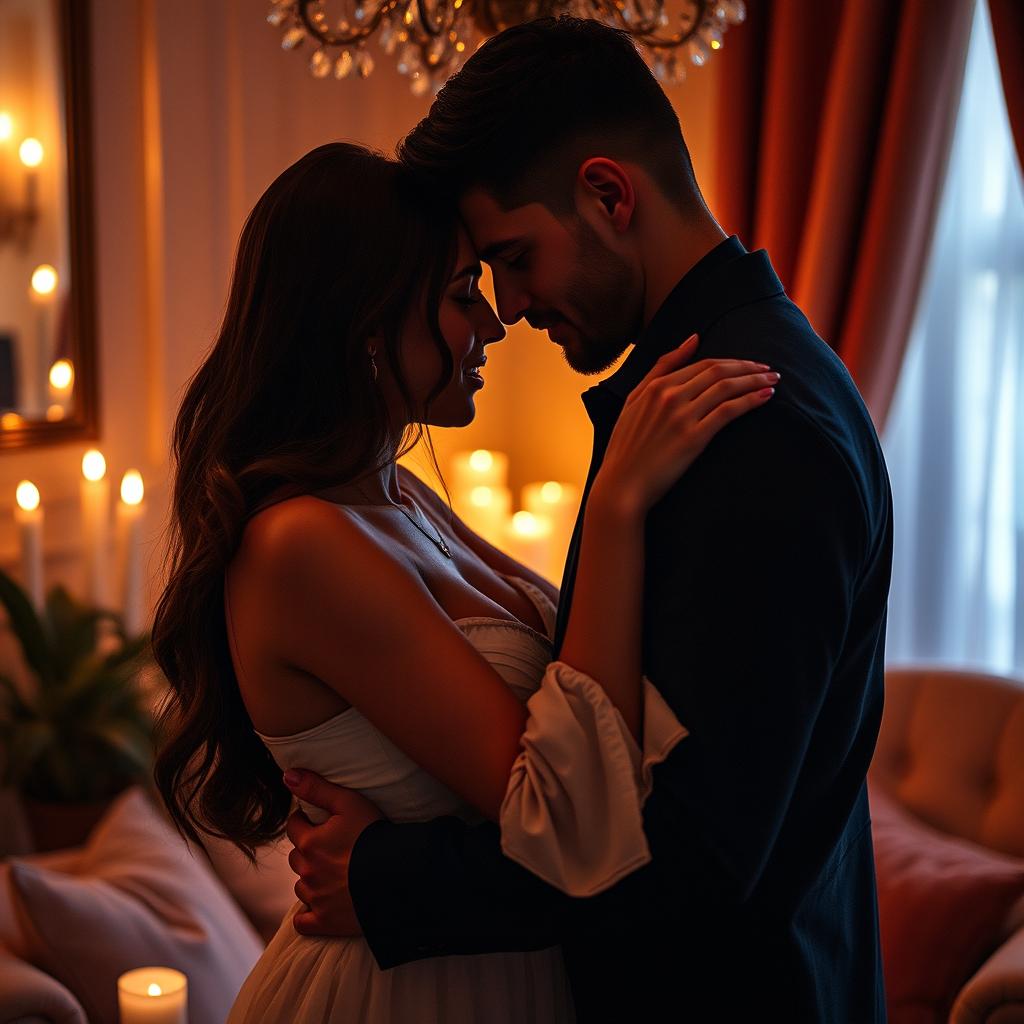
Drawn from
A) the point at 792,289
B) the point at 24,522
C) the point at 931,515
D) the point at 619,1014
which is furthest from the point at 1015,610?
the point at 24,522

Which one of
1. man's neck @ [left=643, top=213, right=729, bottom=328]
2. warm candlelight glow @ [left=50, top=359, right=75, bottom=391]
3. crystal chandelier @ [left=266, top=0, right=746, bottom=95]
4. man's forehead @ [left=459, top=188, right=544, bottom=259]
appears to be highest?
crystal chandelier @ [left=266, top=0, right=746, bottom=95]

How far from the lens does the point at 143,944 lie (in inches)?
82.0

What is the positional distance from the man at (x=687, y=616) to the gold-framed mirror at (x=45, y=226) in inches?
70.5

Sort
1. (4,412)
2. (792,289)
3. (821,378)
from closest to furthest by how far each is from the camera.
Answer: (821,378) → (4,412) → (792,289)

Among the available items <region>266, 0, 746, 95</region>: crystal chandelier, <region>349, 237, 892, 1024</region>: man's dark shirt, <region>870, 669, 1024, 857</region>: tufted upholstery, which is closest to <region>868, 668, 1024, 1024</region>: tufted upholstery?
<region>870, 669, 1024, 857</region>: tufted upholstery

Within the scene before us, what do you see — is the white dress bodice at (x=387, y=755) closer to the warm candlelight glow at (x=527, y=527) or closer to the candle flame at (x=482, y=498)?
the warm candlelight glow at (x=527, y=527)

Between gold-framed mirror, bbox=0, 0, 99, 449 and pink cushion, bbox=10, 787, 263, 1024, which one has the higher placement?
gold-framed mirror, bbox=0, 0, 99, 449

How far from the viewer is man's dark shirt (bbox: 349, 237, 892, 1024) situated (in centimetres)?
110

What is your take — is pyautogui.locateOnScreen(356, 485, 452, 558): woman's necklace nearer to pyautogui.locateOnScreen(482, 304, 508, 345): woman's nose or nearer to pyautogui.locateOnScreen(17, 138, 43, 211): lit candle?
pyautogui.locateOnScreen(482, 304, 508, 345): woman's nose

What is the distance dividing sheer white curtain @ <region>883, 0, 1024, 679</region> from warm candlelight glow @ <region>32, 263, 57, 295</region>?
202cm

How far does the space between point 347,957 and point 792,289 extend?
2167mm

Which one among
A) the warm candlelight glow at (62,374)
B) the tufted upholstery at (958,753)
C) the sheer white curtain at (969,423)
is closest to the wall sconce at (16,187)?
the warm candlelight glow at (62,374)

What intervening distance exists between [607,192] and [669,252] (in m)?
0.09

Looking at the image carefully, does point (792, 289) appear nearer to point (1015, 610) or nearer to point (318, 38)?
point (1015, 610)
